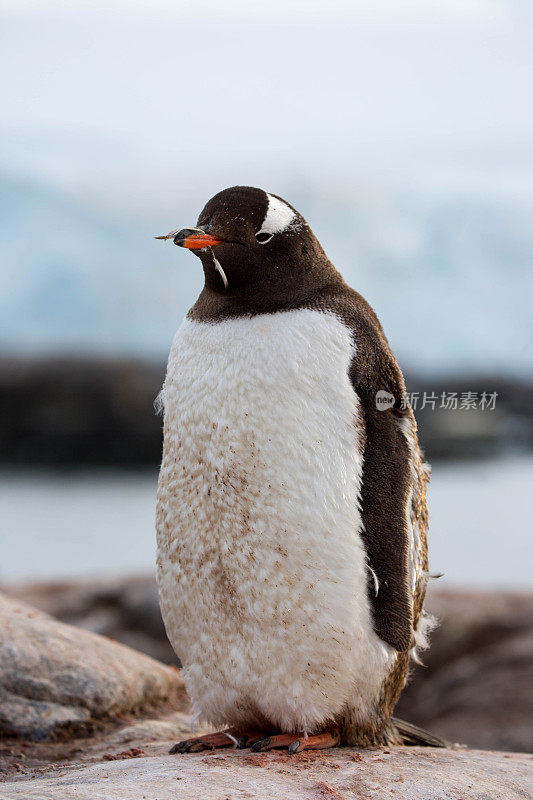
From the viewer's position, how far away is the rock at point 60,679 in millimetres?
2674

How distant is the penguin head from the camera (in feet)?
6.76

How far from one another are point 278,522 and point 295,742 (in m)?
0.54

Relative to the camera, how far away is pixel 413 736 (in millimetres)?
2432

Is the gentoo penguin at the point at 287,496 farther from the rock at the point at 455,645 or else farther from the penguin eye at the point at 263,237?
the rock at the point at 455,645

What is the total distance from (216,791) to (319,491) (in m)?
0.70

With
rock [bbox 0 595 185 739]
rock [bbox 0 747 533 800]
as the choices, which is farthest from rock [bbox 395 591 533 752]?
rock [bbox 0 747 533 800]

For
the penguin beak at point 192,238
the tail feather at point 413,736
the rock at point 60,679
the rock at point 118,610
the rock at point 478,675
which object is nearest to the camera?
the penguin beak at point 192,238

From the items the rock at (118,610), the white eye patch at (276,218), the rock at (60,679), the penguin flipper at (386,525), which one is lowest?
the rock at (118,610)

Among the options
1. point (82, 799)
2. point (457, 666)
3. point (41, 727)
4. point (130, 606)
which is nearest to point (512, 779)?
point (82, 799)

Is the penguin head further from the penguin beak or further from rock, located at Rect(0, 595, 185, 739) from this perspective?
rock, located at Rect(0, 595, 185, 739)

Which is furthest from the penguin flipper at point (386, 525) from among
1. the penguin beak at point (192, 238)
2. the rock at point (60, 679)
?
the rock at point (60, 679)

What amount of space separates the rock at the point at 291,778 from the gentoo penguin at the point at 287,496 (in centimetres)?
12

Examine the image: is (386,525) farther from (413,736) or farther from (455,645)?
(455,645)

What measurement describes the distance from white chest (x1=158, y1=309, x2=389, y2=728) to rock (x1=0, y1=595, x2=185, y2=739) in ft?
2.71
